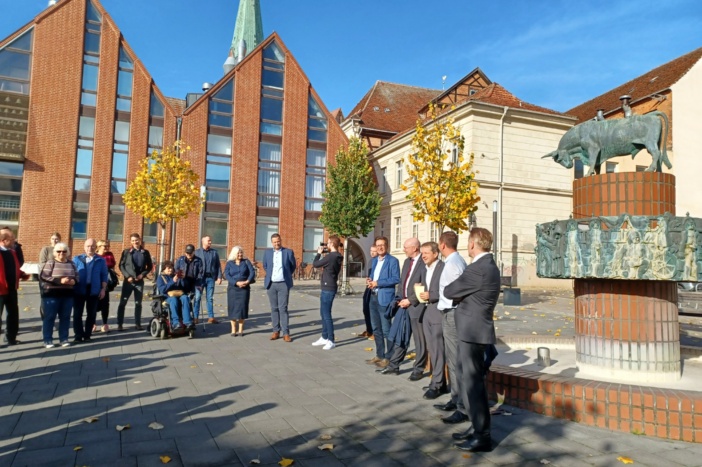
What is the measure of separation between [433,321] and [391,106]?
3688cm

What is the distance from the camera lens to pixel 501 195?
26.9 m

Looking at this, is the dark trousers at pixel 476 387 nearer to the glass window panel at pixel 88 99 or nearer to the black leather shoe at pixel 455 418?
the black leather shoe at pixel 455 418

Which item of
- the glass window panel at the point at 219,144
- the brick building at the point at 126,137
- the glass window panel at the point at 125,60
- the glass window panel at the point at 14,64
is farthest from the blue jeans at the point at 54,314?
the glass window panel at the point at 125,60

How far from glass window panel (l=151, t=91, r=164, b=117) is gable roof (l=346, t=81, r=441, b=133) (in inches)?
540

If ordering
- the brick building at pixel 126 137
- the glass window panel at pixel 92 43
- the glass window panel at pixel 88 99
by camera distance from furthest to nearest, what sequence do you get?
the glass window panel at pixel 92 43 → the glass window panel at pixel 88 99 → the brick building at pixel 126 137

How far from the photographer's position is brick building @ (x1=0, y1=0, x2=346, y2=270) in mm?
28922

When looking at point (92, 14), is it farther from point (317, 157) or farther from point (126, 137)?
point (317, 157)

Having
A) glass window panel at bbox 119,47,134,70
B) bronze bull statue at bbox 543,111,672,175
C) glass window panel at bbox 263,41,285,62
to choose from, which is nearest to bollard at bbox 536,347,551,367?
bronze bull statue at bbox 543,111,672,175

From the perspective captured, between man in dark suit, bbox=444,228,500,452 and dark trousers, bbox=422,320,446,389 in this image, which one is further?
dark trousers, bbox=422,320,446,389

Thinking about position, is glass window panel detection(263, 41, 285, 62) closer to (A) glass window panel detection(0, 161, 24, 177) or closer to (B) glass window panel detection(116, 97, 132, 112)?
(B) glass window panel detection(116, 97, 132, 112)

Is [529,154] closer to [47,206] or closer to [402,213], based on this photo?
[402,213]

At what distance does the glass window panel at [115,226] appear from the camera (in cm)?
3026

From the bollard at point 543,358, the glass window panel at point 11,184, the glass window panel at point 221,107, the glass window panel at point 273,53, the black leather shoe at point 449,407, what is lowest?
the black leather shoe at point 449,407

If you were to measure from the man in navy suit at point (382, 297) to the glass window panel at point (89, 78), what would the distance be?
2892cm
